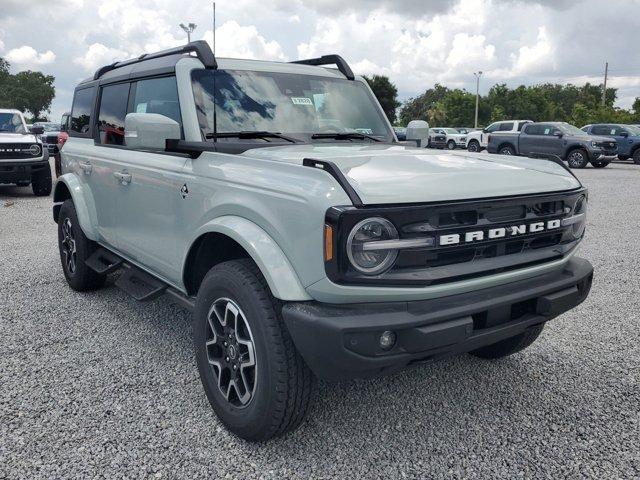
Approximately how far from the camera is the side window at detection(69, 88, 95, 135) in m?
4.84

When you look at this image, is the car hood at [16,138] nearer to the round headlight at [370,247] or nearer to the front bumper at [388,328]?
the front bumper at [388,328]

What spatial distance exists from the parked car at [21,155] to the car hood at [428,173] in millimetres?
10213

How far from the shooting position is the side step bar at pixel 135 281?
3367 millimetres

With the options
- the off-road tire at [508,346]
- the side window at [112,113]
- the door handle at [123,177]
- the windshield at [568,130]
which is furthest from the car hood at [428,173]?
the windshield at [568,130]

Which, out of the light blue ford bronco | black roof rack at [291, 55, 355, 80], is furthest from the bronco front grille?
black roof rack at [291, 55, 355, 80]

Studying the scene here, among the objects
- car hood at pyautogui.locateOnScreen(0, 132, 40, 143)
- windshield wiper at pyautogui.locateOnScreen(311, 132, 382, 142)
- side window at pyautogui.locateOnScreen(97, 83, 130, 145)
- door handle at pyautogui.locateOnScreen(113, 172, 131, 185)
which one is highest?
side window at pyautogui.locateOnScreen(97, 83, 130, 145)

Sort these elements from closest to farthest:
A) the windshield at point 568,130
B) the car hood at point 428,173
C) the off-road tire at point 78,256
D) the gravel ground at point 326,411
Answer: the car hood at point 428,173 < the gravel ground at point 326,411 < the off-road tire at point 78,256 < the windshield at point 568,130

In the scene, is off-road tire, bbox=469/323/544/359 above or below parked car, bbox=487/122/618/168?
below

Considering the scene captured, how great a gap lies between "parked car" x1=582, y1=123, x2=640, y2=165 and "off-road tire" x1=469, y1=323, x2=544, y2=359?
2142cm

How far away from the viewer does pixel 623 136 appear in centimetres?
2198

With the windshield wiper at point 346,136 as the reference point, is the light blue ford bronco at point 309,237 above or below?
below

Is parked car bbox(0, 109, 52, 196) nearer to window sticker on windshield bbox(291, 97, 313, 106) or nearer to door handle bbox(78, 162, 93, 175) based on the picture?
door handle bbox(78, 162, 93, 175)

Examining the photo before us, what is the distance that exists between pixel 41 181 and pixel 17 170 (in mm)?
740

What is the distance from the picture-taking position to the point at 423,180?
2420 millimetres
